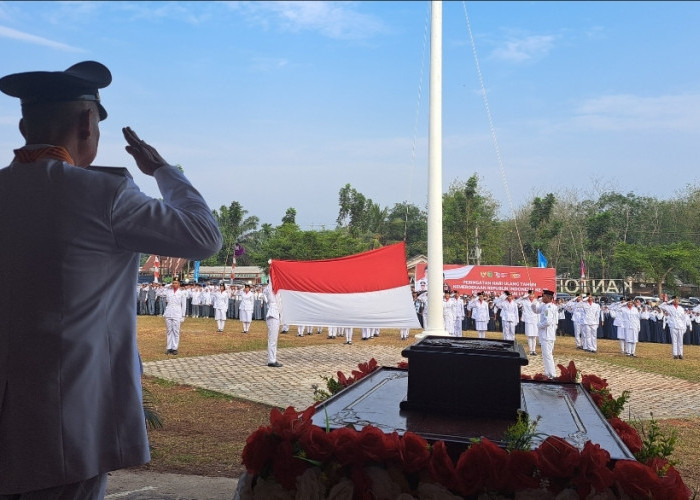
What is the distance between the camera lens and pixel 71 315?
5.11 ft

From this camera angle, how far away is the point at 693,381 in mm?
12703

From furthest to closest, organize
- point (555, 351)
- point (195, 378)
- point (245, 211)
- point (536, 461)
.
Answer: point (245, 211) → point (555, 351) → point (195, 378) → point (536, 461)

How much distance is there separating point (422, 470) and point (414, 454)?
8 cm

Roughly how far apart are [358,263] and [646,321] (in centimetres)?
1746

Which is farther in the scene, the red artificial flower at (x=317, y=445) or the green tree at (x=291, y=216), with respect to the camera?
the green tree at (x=291, y=216)

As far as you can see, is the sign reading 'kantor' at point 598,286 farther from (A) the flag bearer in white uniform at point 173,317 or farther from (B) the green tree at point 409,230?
(A) the flag bearer in white uniform at point 173,317

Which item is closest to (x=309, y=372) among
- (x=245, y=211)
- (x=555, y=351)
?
(x=555, y=351)

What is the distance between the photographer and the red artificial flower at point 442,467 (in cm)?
205

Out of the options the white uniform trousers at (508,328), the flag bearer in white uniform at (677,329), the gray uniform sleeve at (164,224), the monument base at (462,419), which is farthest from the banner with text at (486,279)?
the gray uniform sleeve at (164,224)

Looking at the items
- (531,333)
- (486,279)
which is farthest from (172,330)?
A: (486,279)

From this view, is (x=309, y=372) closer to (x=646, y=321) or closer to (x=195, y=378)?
(x=195, y=378)

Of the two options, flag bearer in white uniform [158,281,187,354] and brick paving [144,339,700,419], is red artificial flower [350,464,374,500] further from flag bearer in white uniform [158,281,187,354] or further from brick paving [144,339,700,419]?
flag bearer in white uniform [158,281,187,354]

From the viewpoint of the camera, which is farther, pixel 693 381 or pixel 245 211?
pixel 245 211

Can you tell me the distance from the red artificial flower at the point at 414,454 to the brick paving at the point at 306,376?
6105 millimetres
